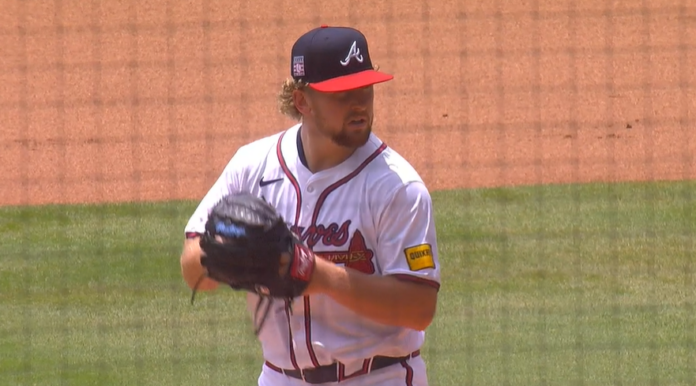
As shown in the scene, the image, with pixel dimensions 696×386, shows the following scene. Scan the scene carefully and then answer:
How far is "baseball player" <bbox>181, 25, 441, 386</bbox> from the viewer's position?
2932 millimetres

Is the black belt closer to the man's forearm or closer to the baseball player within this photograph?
the baseball player

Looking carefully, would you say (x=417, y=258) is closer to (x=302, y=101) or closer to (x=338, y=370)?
(x=338, y=370)

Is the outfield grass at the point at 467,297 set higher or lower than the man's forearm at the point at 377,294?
lower

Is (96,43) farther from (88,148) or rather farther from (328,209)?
(328,209)

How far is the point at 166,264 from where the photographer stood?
7.32m

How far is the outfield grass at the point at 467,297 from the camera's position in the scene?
571cm

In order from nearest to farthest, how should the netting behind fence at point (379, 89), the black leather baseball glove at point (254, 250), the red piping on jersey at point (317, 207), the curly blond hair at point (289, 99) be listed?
the black leather baseball glove at point (254, 250), the red piping on jersey at point (317, 207), the curly blond hair at point (289, 99), the netting behind fence at point (379, 89)

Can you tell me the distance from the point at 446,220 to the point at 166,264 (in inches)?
82.3

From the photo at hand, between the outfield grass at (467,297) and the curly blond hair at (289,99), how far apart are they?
2.54 m

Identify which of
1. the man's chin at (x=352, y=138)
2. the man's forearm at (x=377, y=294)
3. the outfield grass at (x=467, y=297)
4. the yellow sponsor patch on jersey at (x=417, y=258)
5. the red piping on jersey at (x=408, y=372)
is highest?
the man's chin at (x=352, y=138)

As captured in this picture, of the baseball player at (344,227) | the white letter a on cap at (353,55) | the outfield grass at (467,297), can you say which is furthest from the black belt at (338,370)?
the outfield grass at (467,297)

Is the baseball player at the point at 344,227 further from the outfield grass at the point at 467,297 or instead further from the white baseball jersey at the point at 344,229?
the outfield grass at the point at 467,297

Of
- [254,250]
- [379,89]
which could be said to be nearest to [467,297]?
[254,250]

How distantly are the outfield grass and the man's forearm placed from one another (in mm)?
2648
